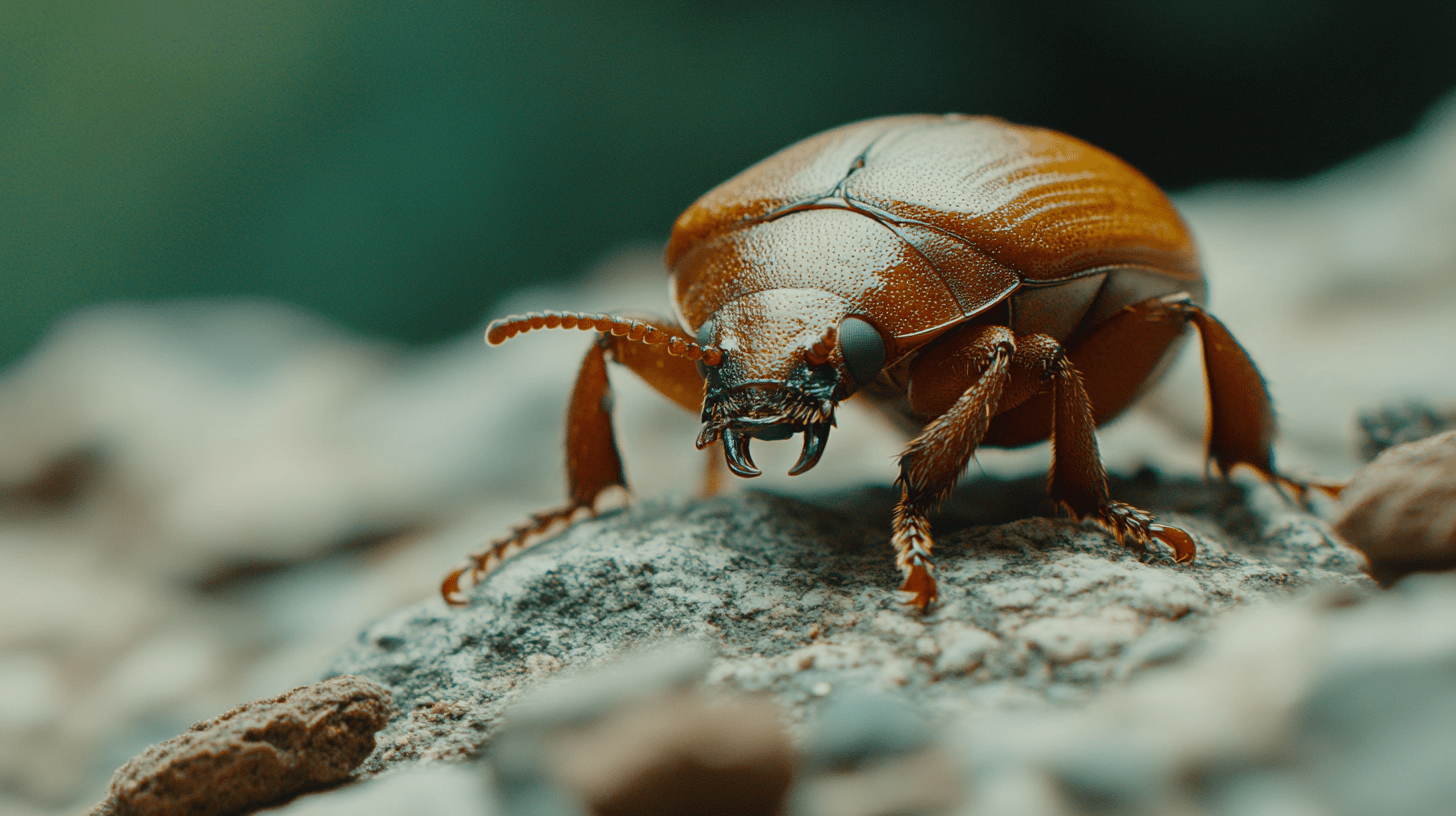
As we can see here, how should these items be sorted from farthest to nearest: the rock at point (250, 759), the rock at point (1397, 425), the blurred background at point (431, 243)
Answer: the blurred background at point (431, 243)
the rock at point (1397, 425)
the rock at point (250, 759)

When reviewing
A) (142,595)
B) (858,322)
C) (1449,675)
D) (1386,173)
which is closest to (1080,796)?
(1449,675)

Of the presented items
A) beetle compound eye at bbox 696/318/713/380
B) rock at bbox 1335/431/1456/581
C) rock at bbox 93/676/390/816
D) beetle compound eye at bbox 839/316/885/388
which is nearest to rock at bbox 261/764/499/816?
rock at bbox 93/676/390/816

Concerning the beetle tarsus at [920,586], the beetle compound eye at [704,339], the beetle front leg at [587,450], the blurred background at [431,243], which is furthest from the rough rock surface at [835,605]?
the blurred background at [431,243]

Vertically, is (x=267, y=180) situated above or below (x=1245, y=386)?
above

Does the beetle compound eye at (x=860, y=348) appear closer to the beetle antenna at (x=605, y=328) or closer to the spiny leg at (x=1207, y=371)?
the beetle antenna at (x=605, y=328)

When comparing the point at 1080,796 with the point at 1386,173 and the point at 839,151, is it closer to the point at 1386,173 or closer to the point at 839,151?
the point at 839,151

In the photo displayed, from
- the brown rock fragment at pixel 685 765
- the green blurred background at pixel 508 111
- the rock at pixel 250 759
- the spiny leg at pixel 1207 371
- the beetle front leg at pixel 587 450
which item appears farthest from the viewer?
the green blurred background at pixel 508 111

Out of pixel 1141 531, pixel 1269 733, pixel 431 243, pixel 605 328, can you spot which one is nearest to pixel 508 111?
pixel 431 243

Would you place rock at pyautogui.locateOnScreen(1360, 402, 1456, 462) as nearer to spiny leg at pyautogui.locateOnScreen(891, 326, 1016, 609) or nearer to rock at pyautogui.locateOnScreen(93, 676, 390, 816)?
spiny leg at pyautogui.locateOnScreen(891, 326, 1016, 609)
